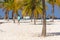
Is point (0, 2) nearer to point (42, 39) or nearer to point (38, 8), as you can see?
point (38, 8)

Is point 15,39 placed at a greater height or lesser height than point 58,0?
lesser

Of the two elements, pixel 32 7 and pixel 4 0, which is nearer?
pixel 32 7

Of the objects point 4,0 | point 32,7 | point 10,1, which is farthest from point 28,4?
point 4,0

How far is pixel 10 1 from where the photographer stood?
39.6 metres

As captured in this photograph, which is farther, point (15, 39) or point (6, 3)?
point (6, 3)

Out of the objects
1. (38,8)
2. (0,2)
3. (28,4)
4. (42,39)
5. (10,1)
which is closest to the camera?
(42,39)

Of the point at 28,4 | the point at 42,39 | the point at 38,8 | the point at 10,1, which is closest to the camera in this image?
the point at 42,39

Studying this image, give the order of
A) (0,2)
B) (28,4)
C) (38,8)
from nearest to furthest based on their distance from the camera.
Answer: (28,4) → (38,8) → (0,2)

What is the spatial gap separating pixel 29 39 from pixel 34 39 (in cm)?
35

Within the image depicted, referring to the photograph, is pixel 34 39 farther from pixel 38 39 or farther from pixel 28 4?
pixel 28 4

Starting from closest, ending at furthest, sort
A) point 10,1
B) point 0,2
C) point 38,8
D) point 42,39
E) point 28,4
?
point 42,39
point 28,4
point 38,8
point 10,1
point 0,2

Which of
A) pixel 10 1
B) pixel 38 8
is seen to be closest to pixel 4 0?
pixel 10 1

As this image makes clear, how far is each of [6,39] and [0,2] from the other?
1200 inches

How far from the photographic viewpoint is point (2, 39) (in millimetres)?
13742
